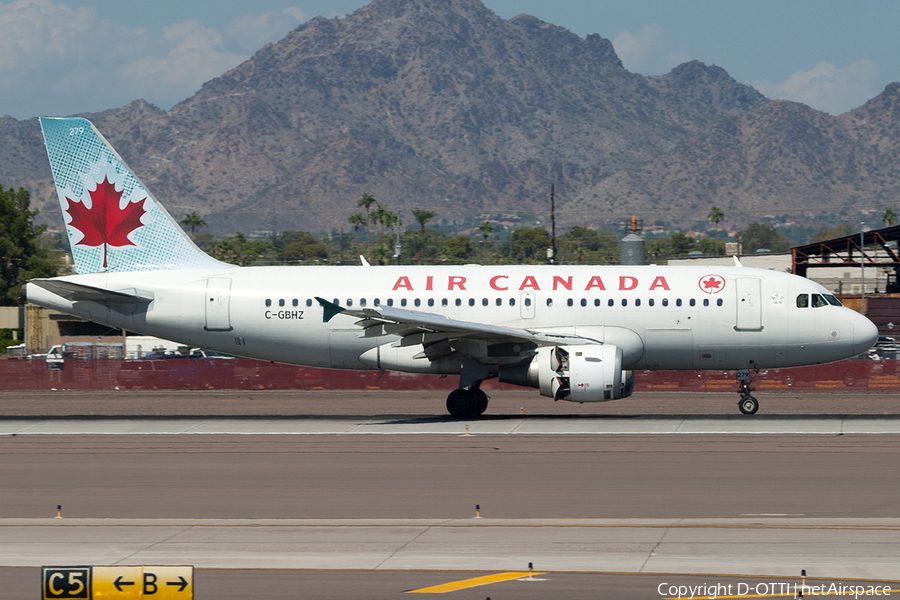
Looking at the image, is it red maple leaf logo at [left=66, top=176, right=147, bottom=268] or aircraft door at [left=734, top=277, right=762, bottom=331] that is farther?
red maple leaf logo at [left=66, top=176, right=147, bottom=268]

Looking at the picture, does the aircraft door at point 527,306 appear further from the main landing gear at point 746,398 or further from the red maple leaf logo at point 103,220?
the red maple leaf logo at point 103,220

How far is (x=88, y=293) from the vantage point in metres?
33.2

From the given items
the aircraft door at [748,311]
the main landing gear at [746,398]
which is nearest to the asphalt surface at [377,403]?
the main landing gear at [746,398]

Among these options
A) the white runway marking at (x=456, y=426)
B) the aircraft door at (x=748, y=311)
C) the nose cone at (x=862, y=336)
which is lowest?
the white runway marking at (x=456, y=426)

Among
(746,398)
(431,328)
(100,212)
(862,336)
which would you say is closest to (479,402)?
(431,328)

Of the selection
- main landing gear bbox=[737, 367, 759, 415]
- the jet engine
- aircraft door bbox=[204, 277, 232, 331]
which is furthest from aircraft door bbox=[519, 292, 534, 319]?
aircraft door bbox=[204, 277, 232, 331]

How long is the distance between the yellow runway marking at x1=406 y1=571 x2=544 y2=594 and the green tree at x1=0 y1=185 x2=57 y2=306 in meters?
92.4

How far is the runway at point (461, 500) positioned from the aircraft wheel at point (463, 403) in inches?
44.6

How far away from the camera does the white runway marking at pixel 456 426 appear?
2953cm

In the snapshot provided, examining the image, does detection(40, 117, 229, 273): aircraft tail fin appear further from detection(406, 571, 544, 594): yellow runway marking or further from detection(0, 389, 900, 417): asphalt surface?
detection(406, 571, 544, 594): yellow runway marking

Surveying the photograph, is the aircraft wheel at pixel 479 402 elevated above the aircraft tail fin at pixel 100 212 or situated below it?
below

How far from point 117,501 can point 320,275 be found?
15.1m

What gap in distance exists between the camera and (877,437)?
90.5ft

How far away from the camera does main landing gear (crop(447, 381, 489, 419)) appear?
3319 centimetres
